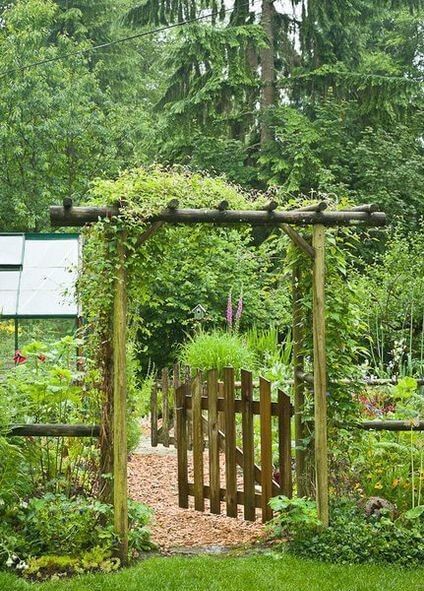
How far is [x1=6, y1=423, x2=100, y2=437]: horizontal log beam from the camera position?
5.36 m

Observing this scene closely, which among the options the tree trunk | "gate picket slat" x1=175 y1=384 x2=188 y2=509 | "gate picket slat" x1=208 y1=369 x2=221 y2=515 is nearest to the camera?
"gate picket slat" x1=208 y1=369 x2=221 y2=515

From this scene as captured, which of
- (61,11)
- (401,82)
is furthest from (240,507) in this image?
(61,11)

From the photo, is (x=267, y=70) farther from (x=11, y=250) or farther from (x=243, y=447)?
(x=243, y=447)

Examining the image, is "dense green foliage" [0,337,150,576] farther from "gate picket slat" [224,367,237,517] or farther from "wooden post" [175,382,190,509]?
"wooden post" [175,382,190,509]

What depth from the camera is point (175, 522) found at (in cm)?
635

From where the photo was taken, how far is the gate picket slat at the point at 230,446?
612cm

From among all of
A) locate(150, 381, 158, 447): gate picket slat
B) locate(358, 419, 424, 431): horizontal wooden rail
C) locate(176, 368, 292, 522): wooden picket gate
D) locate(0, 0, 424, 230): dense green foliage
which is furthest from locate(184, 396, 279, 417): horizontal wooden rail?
locate(0, 0, 424, 230): dense green foliage

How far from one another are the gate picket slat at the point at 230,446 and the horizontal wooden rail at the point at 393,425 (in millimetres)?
988

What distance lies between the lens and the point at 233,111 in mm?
18953

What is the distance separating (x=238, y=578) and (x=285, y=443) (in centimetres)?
122

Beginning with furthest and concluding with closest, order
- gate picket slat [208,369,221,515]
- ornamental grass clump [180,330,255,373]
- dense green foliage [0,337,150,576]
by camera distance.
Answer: ornamental grass clump [180,330,255,373] → gate picket slat [208,369,221,515] → dense green foliage [0,337,150,576]

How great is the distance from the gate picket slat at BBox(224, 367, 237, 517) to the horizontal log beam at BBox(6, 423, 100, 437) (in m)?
1.16

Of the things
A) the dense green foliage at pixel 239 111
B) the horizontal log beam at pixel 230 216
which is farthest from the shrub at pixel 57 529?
the dense green foliage at pixel 239 111

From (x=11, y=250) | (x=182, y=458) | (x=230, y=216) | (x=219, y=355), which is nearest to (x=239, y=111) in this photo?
(x=11, y=250)
